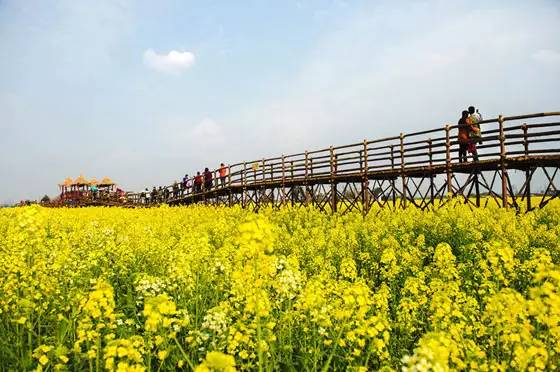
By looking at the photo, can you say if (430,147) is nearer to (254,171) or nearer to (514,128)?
(514,128)

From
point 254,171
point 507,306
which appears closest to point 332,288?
point 507,306

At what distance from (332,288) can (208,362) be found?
9.09 ft

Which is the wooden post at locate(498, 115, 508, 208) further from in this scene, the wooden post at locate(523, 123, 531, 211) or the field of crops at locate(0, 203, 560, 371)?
the field of crops at locate(0, 203, 560, 371)

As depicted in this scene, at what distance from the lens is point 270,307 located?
4.38 metres

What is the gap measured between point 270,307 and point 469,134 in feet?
45.6

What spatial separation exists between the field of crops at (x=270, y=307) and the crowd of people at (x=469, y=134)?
598 centimetres

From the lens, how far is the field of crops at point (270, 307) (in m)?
3.13

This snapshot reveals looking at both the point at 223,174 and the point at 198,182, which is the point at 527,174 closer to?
the point at 223,174

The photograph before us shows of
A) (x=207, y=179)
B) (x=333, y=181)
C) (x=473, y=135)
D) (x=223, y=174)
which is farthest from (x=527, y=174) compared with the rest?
(x=207, y=179)

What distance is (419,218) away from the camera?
12641 millimetres

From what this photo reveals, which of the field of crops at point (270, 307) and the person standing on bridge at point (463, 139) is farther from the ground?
the person standing on bridge at point (463, 139)

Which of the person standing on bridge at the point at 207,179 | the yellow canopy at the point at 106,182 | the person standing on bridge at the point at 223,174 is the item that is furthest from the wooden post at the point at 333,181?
the yellow canopy at the point at 106,182

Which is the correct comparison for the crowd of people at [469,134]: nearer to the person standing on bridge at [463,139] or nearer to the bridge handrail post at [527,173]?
the person standing on bridge at [463,139]

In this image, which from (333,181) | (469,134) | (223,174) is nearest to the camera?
(469,134)
